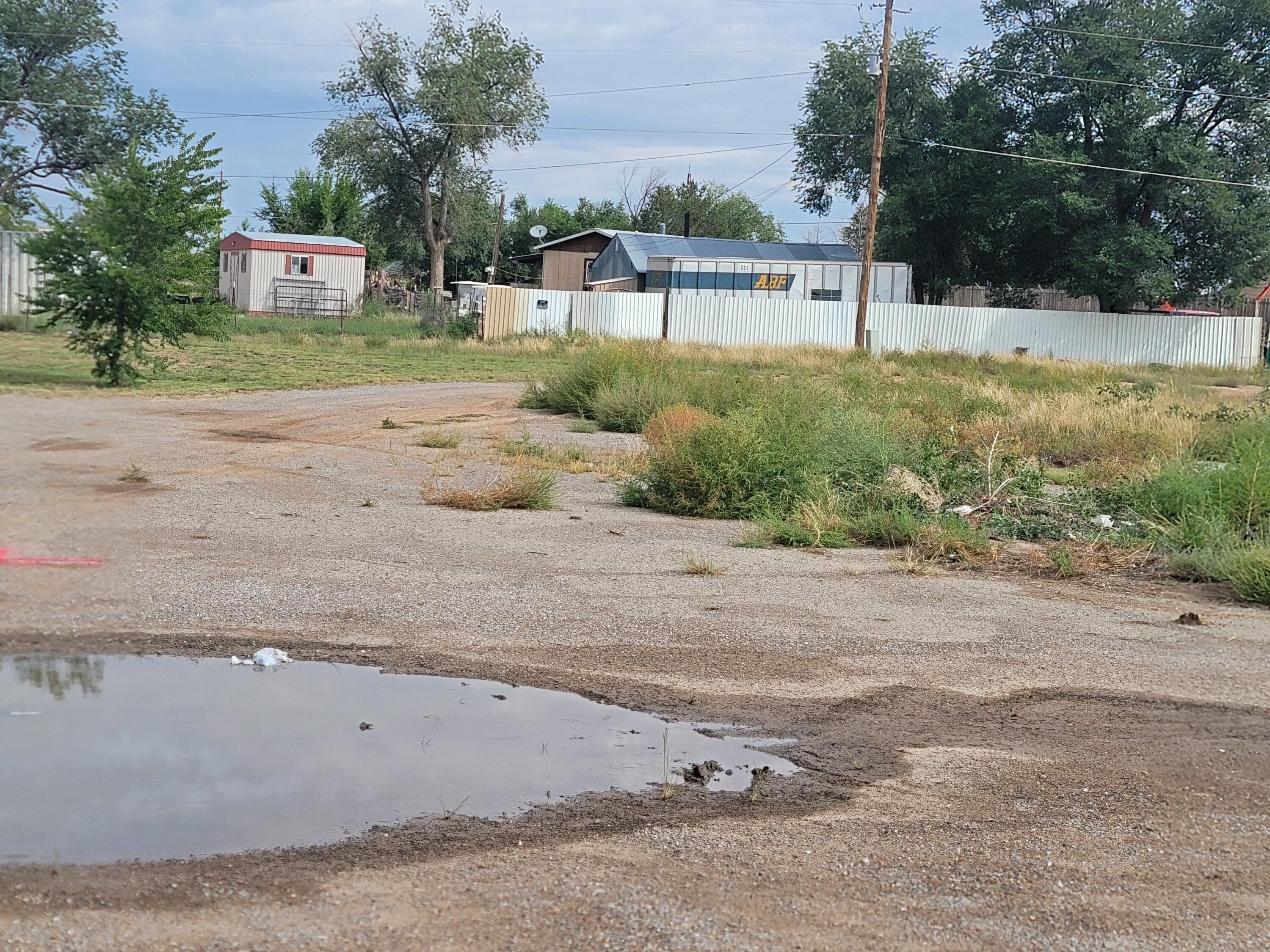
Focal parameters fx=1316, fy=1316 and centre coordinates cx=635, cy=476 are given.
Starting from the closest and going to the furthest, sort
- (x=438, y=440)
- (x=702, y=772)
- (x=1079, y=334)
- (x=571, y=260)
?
(x=702, y=772), (x=438, y=440), (x=1079, y=334), (x=571, y=260)

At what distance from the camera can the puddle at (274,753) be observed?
4.79 meters

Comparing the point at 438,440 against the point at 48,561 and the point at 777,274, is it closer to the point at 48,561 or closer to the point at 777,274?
the point at 48,561

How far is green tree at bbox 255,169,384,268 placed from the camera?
7875 cm

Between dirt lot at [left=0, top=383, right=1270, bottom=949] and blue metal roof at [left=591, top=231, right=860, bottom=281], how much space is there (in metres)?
38.9

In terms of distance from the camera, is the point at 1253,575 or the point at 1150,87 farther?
the point at 1150,87

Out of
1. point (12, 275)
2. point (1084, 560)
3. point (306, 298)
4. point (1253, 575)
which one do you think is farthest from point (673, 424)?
point (306, 298)

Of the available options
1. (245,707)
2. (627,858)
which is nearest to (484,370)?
(245,707)

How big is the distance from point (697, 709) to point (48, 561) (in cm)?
492

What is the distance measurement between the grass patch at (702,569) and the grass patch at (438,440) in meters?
6.91

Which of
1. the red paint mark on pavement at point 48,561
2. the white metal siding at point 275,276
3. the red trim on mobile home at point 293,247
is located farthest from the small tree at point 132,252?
the red trim on mobile home at point 293,247

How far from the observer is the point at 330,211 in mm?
78500

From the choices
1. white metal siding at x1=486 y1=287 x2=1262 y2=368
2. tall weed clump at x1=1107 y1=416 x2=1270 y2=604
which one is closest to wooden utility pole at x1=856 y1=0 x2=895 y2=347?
white metal siding at x1=486 y1=287 x2=1262 y2=368

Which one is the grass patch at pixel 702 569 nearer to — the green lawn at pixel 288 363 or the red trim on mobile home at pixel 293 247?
the green lawn at pixel 288 363

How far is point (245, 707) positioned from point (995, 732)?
3590 millimetres
